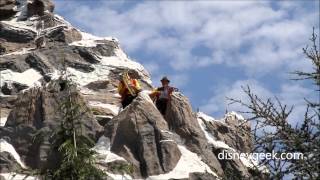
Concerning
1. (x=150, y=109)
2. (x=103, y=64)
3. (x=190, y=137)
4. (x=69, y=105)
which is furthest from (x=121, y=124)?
(x=69, y=105)

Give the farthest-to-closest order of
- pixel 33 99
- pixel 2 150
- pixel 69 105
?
pixel 33 99, pixel 2 150, pixel 69 105

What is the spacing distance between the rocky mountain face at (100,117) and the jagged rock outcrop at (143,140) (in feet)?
0.11

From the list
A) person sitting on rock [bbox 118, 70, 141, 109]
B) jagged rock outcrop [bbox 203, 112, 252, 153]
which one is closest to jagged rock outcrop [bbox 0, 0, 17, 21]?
jagged rock outcrop [bbox 203, 112, 252, 153]

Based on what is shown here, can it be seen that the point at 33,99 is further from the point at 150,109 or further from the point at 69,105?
the point at 69,105

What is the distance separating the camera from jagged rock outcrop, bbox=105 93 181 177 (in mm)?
24453

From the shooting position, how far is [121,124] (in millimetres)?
25281

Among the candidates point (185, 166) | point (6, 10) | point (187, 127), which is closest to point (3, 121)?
point (187, 127)

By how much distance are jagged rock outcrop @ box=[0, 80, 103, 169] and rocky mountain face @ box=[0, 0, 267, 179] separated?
0.11 feet

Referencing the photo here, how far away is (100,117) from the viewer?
27156 millimetres

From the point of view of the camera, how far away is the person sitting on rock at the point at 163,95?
26.2m

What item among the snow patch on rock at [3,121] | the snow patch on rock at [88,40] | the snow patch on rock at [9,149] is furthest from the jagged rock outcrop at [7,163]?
the snow patch on rock at [88,40]

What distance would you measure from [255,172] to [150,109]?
17046 mm

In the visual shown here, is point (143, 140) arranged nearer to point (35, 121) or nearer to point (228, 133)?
point (35, 121)

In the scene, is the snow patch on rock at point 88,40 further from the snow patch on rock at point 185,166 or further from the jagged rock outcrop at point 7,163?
the jagged rock outcrop at point 7,163
